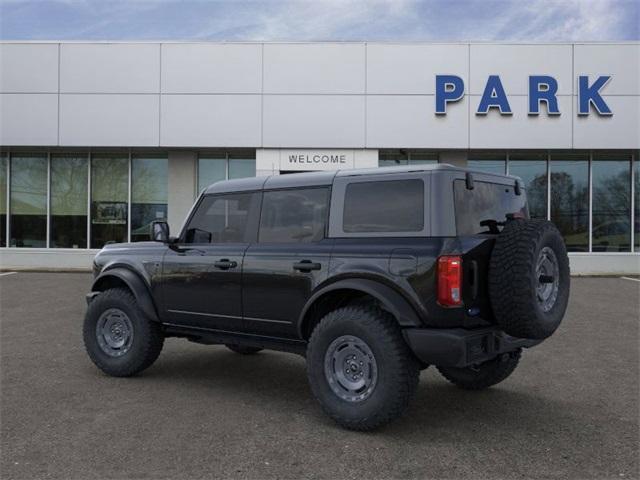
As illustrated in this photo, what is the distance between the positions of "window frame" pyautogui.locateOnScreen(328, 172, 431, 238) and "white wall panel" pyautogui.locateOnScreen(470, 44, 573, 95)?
12945mm

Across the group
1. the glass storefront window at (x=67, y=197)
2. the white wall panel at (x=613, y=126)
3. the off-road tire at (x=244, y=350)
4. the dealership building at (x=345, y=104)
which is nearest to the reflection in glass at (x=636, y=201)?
the dealership building at (x=345, y=104)

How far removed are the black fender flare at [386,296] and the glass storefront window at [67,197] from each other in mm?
15685

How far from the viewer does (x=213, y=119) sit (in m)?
16.6

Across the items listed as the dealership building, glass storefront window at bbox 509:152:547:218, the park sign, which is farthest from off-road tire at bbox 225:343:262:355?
glass storefront window at bbox 509:152:547:218

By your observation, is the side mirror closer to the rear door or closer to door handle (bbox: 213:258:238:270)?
door handle (bbox: 213:258:238:270)

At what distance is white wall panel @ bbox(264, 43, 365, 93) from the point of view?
16.5 meters

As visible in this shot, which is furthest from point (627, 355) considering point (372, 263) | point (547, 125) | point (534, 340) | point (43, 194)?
point (43, 194)

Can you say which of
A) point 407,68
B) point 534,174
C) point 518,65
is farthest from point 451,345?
point 534,174

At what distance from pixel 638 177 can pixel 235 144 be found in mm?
12128

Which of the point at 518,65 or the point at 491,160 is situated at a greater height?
the point at 518,65

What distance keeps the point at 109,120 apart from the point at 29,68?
2.92m

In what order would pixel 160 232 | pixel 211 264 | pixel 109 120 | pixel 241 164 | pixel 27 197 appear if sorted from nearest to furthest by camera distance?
pixel 211 264 < pixel 160 232 < pixel 109 120 < pixel 241 164 < pixel 27 197

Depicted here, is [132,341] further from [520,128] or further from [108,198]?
[520,128]

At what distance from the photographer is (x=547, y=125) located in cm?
1642
